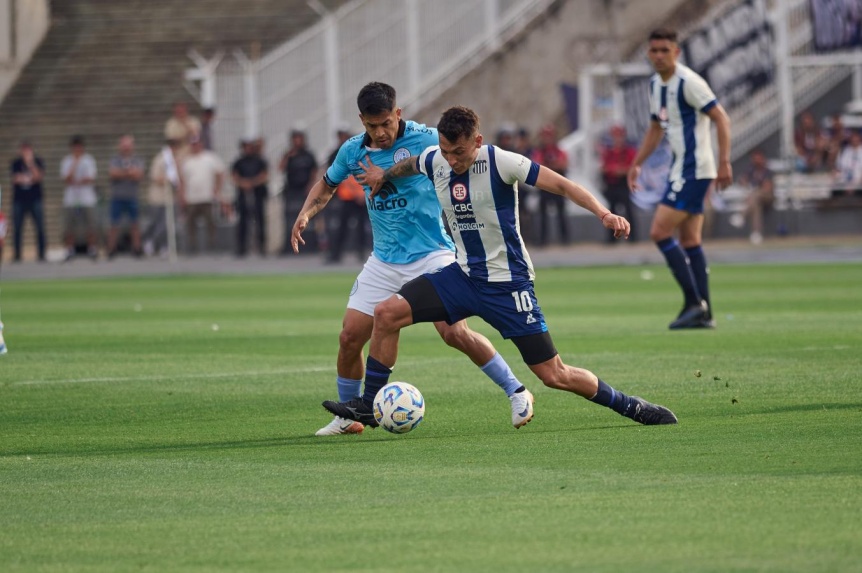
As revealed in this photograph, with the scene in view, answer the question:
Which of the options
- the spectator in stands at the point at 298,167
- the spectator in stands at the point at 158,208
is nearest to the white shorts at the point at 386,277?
the spectator in stands at the point at 298,167

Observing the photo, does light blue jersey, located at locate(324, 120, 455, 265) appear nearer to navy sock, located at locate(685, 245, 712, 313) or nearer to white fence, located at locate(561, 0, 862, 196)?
navy sock, located at locate(685, 245, 712, 313)

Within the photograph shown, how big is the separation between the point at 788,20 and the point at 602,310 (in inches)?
717

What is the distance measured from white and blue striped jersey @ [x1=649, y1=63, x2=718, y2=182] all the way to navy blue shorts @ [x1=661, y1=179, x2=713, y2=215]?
54 mm

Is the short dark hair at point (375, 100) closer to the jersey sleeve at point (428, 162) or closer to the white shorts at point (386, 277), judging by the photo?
the jersey sleeve at point (428, 162)

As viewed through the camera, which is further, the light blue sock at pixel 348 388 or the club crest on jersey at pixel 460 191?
the light blue sock at pixel 348 388

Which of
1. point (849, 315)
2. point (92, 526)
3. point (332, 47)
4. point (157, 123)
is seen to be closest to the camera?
point (92, 526)

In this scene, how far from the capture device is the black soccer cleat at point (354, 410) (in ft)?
29.5

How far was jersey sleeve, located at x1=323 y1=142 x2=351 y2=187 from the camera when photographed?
977 centimetres

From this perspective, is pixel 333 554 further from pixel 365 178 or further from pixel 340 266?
pixel 340 266

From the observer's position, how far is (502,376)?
926cm

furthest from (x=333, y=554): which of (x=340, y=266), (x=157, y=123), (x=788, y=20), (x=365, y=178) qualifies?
(x=157, y=123)

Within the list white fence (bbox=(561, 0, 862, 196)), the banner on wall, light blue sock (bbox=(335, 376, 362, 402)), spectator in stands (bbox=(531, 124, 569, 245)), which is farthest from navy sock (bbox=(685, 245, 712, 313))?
the banner on wall

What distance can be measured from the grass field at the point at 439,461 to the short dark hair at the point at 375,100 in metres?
1.79

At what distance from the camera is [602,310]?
58.5 feet
